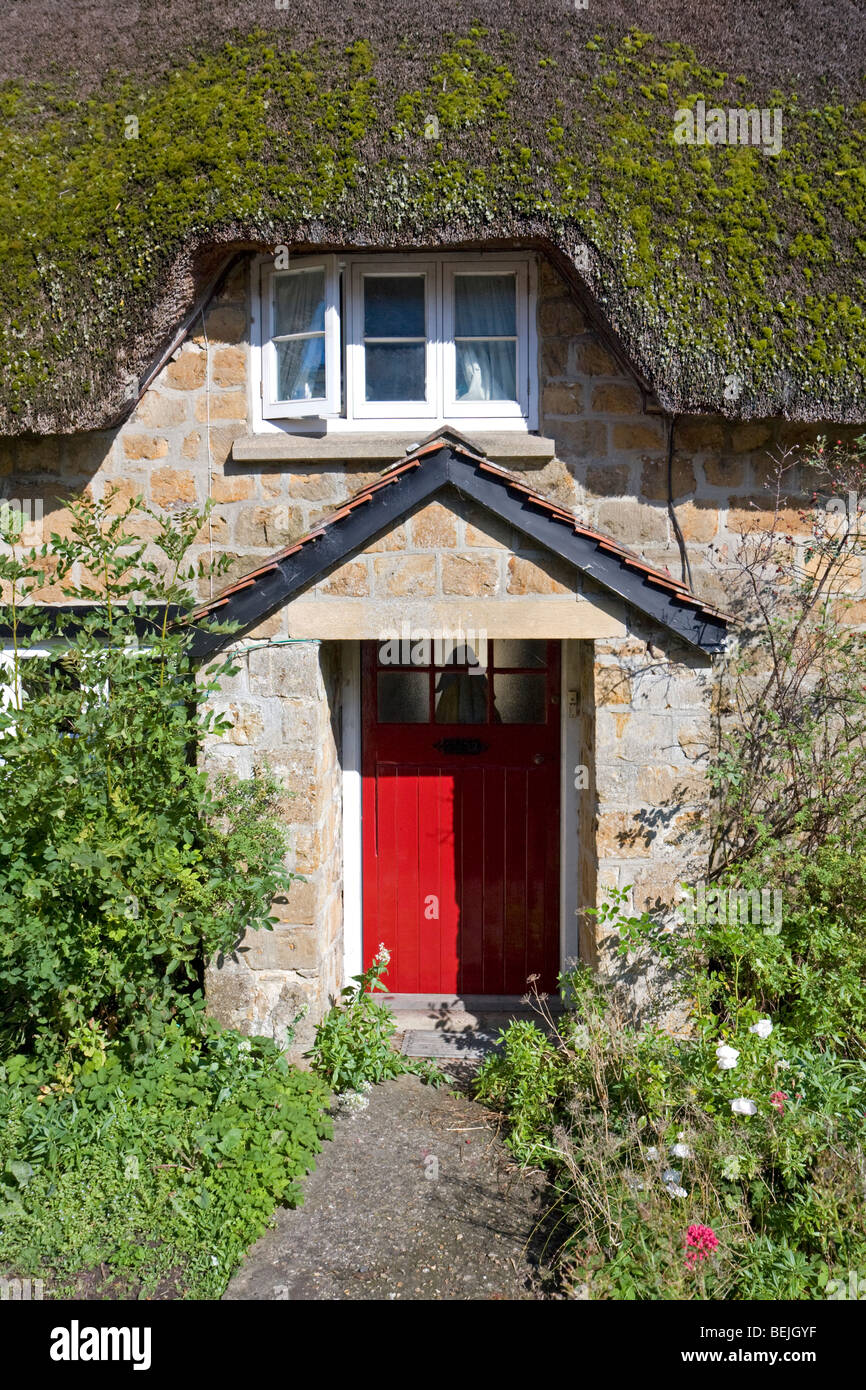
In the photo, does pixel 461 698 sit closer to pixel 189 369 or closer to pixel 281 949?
pixel 281 949

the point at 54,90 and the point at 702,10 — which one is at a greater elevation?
the point at 702,10

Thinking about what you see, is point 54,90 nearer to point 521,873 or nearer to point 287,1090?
point 521,873

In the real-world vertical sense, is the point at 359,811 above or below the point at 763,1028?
above

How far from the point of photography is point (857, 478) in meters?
5.05

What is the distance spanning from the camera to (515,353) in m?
5.24

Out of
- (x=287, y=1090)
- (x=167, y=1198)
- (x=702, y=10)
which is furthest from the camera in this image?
(x=702, y=10)

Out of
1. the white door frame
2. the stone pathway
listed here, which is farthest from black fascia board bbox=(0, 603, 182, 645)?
the stone pathway

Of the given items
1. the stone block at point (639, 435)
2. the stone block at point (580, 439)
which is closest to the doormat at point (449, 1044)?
the stone block at point (580, 439)

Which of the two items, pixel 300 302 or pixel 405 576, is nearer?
pixel 405 576

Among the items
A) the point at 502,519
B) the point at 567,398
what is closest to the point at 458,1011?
the point at 502,519

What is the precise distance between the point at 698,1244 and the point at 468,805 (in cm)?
278

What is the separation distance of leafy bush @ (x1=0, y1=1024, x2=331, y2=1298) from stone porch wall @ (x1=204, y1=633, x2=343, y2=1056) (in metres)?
0.21
